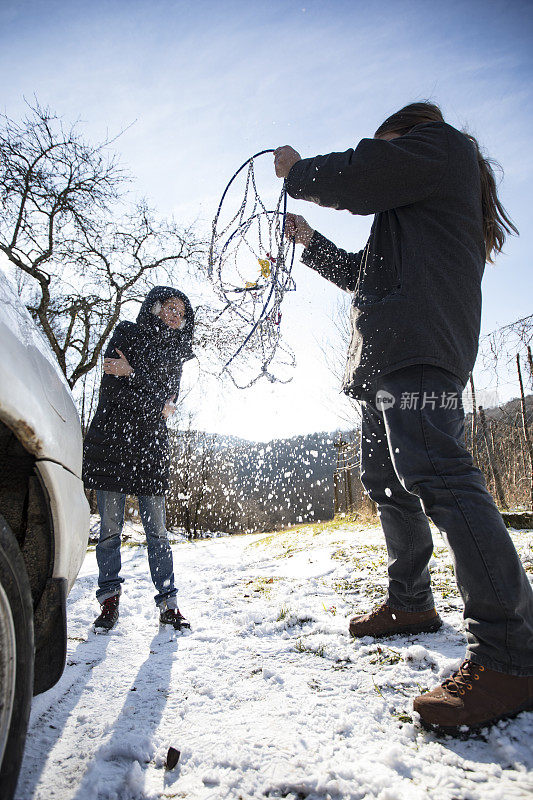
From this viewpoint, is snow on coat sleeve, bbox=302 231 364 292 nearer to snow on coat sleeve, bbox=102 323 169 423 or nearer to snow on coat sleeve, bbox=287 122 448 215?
snow on coat sleeve, bbox=287 122 448 215

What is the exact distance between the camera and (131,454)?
8.04 feet

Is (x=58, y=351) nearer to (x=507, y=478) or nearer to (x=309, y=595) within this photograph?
(x=309, y=595)

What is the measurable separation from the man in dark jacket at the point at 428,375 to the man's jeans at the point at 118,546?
1.12 m

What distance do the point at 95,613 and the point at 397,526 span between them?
2.03 m

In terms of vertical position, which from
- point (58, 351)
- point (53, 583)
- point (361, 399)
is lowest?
point (53, 583)

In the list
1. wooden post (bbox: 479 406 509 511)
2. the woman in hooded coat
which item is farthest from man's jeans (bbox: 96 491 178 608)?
wooden post (bbox: 479 406 509 511)

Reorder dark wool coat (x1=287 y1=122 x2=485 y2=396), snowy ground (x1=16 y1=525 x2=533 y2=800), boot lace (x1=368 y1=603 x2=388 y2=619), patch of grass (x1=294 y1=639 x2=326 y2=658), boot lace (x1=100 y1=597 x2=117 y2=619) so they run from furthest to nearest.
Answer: boot lace (x1=100 y1=597 x2=117 y2=619)
boot lace (x1=368 y1=603 x2=388 y2=619)
patch of grass (x1=294 y1=639 x2=326 y2=658)
dark wool coat (x1=287 y1=122 x2=485 y2=396)
snowy ground (x1=16 y1=525 x2=533 y2=800)

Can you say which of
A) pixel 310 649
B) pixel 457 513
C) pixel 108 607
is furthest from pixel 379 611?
pixel 108 607

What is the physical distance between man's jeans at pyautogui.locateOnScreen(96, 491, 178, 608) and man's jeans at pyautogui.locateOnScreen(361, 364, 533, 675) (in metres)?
1.36

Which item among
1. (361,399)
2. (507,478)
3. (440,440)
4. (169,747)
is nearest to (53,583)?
(169,747)

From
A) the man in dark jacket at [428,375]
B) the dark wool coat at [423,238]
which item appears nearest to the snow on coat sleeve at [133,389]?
the man in dark jacket at [428,375]

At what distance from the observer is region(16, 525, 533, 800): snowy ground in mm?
958

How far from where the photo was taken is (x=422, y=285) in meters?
1.46

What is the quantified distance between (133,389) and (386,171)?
5.98ft
